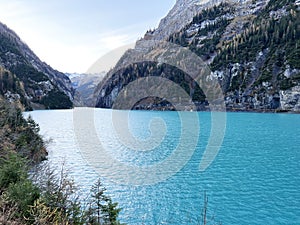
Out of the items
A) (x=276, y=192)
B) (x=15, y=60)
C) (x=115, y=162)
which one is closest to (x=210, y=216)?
(x=276, y=192)

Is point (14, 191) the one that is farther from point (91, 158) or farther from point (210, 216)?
point (91, 158)

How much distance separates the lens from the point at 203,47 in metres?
185

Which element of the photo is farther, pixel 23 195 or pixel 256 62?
pixel 256 62

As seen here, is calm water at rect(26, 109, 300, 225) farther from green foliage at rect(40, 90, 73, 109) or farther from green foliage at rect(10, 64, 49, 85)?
green foliage at rect(10, 64, 49, 85)

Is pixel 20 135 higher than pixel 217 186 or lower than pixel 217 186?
higher

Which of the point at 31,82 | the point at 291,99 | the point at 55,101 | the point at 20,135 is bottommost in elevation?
the point at 20,135

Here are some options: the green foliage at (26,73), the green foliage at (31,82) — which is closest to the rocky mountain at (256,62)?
the green foliage at (31,82)

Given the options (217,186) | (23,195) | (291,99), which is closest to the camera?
(23,195)

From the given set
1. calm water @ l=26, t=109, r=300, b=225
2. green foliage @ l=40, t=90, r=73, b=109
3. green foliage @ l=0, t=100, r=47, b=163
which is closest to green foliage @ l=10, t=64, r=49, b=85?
green foliage @ l=40, t=90, r=73, b=109

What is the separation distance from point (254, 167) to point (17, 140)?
24431 millimetres

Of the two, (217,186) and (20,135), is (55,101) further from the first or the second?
(217,186)

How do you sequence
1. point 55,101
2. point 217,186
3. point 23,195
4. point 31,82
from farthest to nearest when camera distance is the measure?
point 55,101 → point 31,82 → point 217,186 → point 23,195

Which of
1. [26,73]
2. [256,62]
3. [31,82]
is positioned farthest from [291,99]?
[26,73]

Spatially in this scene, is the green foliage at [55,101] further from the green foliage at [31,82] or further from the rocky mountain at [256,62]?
the rocky mountain at [256,62]
